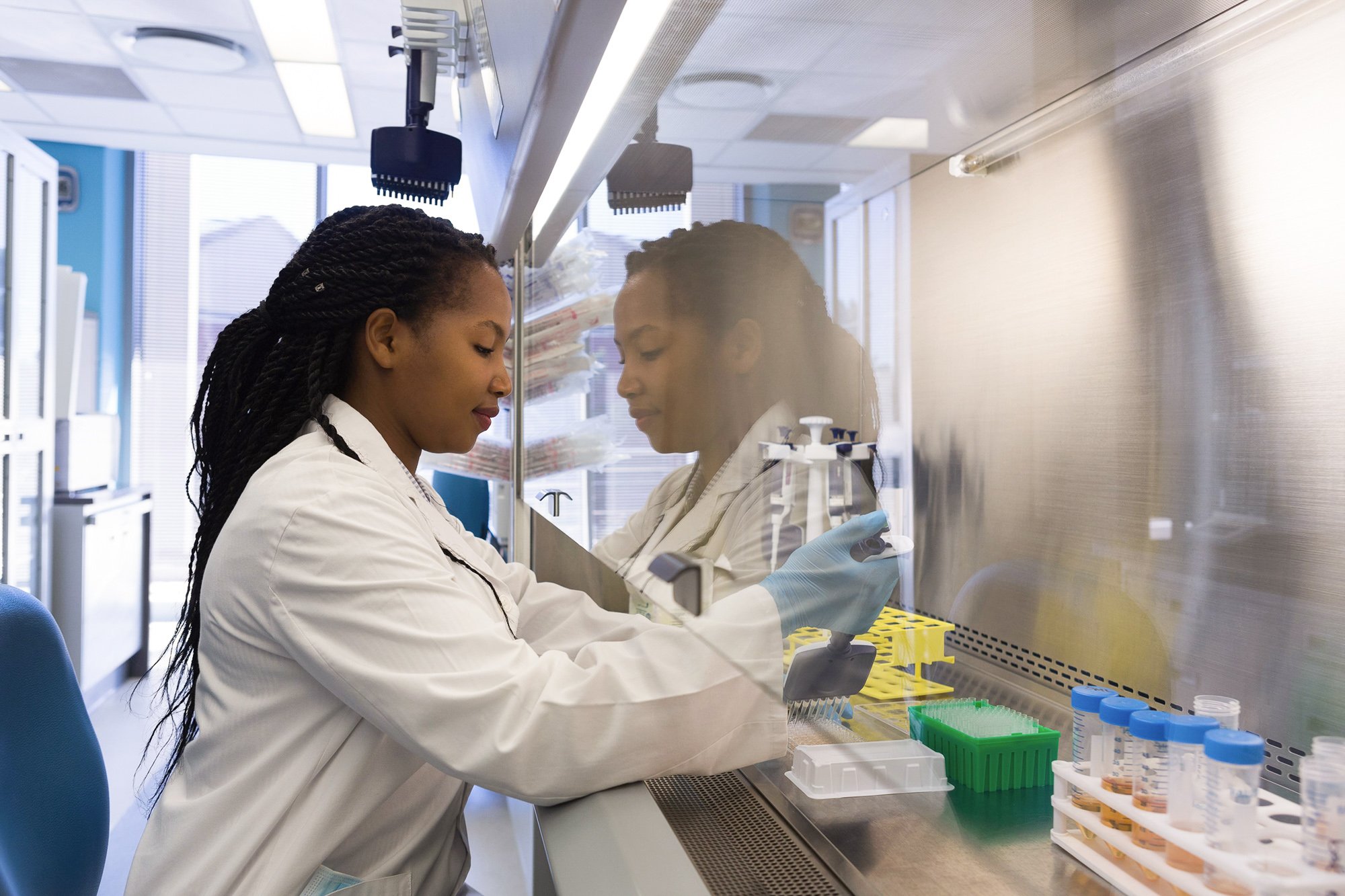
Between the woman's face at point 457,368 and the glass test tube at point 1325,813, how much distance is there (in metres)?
0.94

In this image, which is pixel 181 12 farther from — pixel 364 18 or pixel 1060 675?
pixel 1060 675

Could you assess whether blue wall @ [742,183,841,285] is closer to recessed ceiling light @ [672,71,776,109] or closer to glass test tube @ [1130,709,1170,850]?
recessed ceiling light @ [672,71,776,109]

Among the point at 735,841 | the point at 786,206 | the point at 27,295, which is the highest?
the point at 27,295

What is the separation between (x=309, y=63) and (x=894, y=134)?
3.75 meters

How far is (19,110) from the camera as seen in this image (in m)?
4.46

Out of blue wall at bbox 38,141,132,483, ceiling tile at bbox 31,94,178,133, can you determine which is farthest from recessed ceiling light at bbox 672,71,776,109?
blue wall at bbox 38,141,132,483

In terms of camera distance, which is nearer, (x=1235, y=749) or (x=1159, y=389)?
(x=1235, y=749)

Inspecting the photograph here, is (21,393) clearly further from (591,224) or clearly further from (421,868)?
(421,868)

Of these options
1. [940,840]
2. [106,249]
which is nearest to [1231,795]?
[940,840]

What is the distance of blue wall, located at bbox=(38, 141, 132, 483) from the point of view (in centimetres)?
506

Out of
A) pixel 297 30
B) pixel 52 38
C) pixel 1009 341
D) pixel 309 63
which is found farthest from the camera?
pixel 309 63

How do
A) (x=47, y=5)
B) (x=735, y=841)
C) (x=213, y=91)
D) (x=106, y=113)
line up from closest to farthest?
1. (x=735, y=841)
2. (x=47, y=5)
3. (x=213, y=91)
4. (x=106, y=113)

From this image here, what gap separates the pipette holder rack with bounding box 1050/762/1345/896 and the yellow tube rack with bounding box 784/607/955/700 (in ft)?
0.73

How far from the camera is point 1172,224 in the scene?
0.91m
